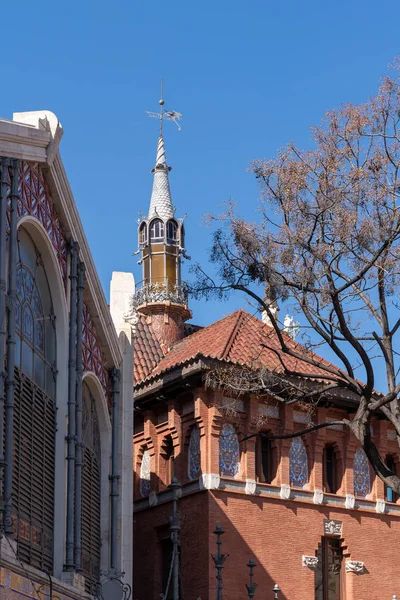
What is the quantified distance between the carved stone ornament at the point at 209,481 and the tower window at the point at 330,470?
4.12 metres

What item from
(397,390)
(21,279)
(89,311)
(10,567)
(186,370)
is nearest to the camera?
(10,567)

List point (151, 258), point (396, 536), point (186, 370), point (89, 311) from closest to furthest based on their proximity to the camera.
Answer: point (89, 311)
point (186, 370)
point (396, 536)
point (151, 258)

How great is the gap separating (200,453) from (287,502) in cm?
280

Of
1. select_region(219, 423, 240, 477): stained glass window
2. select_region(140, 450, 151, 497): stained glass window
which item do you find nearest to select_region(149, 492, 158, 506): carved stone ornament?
select_region(140, 450, 151, 497): stained glass window

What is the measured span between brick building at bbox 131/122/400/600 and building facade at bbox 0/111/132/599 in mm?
4896

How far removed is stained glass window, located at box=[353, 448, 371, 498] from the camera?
35625mm

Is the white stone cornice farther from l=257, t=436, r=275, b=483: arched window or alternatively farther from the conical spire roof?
the conical spire roof

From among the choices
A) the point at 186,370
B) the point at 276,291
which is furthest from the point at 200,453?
the point at 276,291

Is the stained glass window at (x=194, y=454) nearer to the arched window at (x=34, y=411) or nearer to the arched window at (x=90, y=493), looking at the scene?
the arched window at (x=90, y=493)

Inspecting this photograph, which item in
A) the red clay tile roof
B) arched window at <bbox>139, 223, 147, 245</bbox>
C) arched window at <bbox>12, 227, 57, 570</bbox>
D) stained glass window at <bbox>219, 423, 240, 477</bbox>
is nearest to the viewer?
arched window at <bbox>12, 227, 57, 570</bbox>

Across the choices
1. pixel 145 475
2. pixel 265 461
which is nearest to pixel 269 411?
pixel 265 461

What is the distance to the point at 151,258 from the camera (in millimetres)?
43656

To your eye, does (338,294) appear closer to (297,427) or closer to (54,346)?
(54,346)

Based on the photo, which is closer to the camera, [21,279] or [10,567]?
[10,567]
